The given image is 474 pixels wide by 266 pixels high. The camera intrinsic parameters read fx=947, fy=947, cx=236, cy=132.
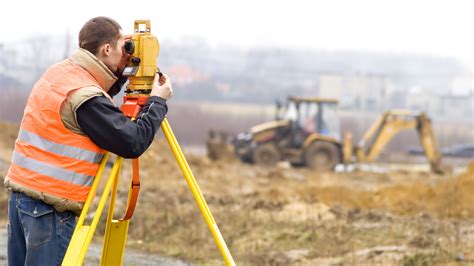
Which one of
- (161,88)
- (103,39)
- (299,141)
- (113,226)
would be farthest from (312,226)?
(299,141)

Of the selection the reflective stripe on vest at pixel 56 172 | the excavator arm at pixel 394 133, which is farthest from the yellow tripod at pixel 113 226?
the excavator arm at pixel 394 133

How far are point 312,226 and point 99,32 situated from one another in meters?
6.93

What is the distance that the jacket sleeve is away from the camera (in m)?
4.15

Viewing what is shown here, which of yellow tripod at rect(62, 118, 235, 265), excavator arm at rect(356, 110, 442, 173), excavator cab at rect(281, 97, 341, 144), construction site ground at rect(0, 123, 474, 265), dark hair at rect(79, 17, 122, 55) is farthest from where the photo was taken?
excavator arm at rect(356, 110, 442, 173)

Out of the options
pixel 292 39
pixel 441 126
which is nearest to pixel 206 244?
pixel 441 126

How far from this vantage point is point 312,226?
10859 millimetres

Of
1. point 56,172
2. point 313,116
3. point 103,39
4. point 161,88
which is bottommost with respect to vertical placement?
point 313,116

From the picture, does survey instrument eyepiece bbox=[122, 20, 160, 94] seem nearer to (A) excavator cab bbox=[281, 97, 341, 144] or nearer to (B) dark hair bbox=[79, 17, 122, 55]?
(B) dark hair bbox=[79, 17, 122, 55]

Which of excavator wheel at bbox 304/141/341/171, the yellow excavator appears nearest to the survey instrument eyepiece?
the yellow excavator

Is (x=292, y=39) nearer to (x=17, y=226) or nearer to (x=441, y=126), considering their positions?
(x=441, y=126)

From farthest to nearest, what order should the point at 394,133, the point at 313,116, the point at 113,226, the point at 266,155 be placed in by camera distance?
the point at 394,133 → the point at 313,116 → the point at 266,155 → the point at 113,226

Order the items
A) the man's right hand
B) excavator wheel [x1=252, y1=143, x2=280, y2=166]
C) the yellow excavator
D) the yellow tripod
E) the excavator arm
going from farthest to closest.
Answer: the excavator arm
the yellow excavator
excavator wheel [x1=252, y1=143, x2=280, y2=166]
the man's right hand
the yellow tripod

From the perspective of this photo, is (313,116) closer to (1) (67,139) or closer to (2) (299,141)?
(2) (299,141)

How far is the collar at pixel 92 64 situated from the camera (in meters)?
4.30
